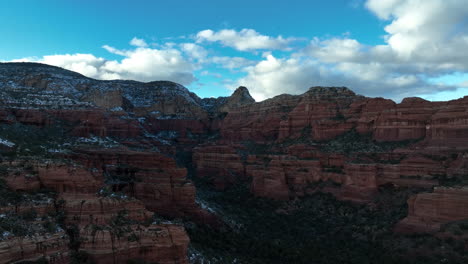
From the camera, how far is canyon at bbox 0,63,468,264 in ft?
81.2

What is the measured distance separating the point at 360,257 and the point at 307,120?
41.2 m

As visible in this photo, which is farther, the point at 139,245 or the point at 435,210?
the point at 435,210

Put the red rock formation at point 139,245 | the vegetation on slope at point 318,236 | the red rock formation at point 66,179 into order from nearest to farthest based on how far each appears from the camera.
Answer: the red rock formation at point 139,245 → the red rock formation at point 66,179 → the vegetation on slope at point 318,236

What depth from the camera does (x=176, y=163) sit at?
52.5 meters

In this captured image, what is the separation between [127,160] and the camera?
45312 mm

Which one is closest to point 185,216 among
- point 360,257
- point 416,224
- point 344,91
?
point 360,257

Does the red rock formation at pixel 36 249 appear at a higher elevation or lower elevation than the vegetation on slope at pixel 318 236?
higher

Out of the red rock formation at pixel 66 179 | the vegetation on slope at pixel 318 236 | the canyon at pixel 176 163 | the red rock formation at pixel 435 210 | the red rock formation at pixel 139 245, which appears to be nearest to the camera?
the red rock formation at pixel 139 245

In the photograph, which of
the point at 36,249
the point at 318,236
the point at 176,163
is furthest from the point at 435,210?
the point at 36,249

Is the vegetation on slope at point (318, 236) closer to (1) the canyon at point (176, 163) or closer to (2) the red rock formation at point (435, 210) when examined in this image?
(2) the red rock formation at point (435, 210)

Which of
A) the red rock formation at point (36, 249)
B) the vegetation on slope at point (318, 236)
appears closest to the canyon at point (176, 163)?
the red rock formation at point (36, 249)

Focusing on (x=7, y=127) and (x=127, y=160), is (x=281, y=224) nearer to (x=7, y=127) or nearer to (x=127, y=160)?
(x=127, y=160)

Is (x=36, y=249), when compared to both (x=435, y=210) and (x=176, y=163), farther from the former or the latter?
(x=435, y=210)

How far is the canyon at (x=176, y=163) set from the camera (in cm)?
2475
